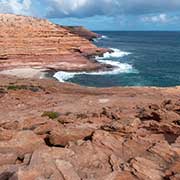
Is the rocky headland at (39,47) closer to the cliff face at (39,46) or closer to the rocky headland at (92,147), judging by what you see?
the cliff face at (39,46)

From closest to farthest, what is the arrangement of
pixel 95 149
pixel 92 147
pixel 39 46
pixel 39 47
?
1. pixel 95 149
2. pixel 92 147
3. pixel 39 47
4. pixel 39 46

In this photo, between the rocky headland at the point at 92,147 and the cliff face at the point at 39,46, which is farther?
the cliff face at the point at 39,46

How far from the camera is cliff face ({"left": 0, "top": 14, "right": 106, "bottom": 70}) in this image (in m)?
77.4

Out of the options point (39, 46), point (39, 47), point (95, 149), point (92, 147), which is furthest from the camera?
point (39, 46)

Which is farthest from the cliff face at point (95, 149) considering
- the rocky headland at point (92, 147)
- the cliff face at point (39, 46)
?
the cliff face at point (39, 46)

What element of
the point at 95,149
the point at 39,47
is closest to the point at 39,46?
the point at 39,47

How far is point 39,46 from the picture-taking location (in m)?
84.1

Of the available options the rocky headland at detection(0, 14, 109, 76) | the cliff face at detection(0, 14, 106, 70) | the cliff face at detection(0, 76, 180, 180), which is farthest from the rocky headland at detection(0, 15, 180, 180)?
the cliff face at detection(0, 14, 106, 70)

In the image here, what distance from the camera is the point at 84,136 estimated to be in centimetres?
1608

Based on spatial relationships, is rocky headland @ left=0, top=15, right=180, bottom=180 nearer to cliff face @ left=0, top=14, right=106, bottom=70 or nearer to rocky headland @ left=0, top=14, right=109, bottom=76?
rocky headland @ left=0, top=14, right=109, bottom=76

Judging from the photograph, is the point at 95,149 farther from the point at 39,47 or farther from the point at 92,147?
the point at 39,47

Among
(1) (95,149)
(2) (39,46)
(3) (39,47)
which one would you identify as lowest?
(3) (39,47)

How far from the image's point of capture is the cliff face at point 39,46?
7744 centimetres

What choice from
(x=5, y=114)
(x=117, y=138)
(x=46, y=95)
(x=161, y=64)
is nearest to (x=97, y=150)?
(x=117, y=138)
